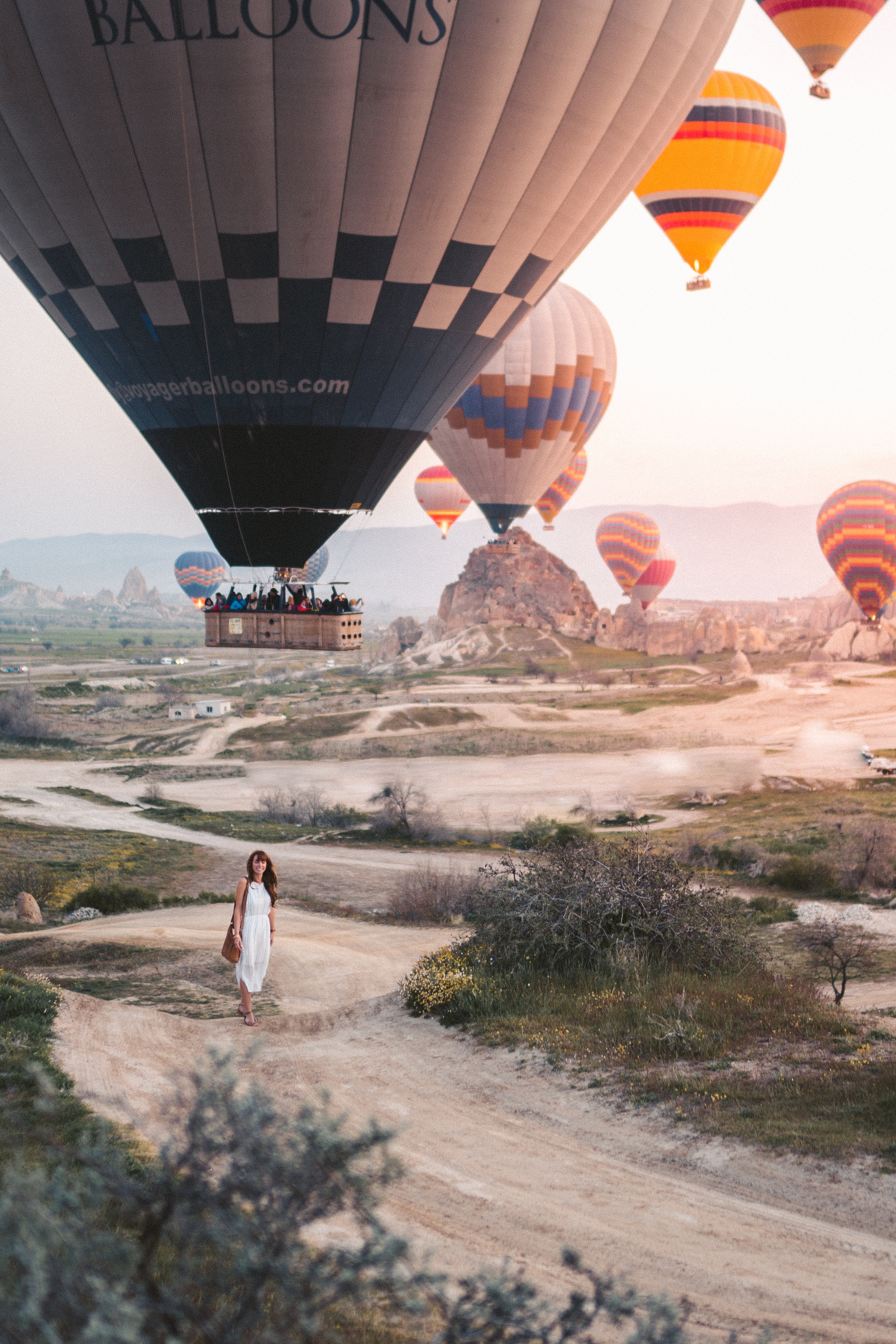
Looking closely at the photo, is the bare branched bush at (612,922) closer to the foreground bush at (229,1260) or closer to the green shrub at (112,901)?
the foreground bush at (229,1260)

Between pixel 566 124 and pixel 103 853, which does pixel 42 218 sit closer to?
pixel 566 124

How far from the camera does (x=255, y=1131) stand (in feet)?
15.8

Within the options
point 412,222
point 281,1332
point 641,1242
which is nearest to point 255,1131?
point 281,1332

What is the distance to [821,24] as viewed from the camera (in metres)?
28.0

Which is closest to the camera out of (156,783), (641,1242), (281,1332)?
(281,1332)

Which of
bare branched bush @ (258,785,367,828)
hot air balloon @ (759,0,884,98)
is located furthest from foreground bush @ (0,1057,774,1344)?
bare branched bush @ (258,785,367,828)

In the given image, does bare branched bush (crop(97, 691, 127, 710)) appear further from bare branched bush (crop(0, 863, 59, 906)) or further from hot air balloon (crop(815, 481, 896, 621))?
bare branched bush (crop(0, 863, 59, 906))

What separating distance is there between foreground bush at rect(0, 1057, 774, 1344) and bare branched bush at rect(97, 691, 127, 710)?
9063cm

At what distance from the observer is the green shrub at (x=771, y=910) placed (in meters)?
20.0

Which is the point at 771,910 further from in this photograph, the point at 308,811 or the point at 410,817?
the point at 308,811

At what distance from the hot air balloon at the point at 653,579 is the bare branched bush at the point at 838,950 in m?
85.0

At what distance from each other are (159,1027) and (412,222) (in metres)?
9.81

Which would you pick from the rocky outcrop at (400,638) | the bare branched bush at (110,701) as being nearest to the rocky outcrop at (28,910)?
the bare branched bush at (110,701)

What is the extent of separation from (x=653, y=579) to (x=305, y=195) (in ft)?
304
